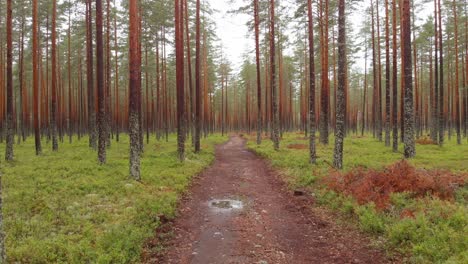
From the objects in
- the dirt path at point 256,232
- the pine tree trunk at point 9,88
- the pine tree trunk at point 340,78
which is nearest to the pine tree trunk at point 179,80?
the dirt path at point 256,232

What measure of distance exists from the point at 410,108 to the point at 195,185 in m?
10.5

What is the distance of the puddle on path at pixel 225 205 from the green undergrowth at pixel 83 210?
3.90 ft

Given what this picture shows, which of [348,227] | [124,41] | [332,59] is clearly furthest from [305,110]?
[348,227]

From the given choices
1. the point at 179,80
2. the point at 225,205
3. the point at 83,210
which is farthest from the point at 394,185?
the point at 179,80

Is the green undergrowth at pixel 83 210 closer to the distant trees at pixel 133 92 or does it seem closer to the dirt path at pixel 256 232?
the distant trees at pixel 133 92

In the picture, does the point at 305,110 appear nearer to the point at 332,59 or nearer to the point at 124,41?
the point at 332,59

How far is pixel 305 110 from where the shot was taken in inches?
1725

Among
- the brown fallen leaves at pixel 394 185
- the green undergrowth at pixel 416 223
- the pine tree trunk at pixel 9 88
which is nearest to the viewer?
the green undergrowth at pixel 416 223

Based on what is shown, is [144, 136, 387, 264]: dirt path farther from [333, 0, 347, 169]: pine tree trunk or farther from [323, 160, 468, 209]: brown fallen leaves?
[333, 0, 347, 169]: pine tree trunk

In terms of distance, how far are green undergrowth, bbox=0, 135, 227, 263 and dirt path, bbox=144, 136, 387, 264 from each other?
27.3 inches

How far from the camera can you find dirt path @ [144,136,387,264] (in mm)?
6035

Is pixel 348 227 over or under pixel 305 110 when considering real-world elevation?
under

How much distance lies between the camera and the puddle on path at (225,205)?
30.5 feet

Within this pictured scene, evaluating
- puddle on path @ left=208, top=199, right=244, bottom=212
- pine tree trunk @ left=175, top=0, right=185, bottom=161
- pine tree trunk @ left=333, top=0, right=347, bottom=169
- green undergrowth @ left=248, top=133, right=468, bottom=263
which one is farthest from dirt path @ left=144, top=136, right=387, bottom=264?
pine tree trunk @ left=175, top=0, right=185, bottom=161
